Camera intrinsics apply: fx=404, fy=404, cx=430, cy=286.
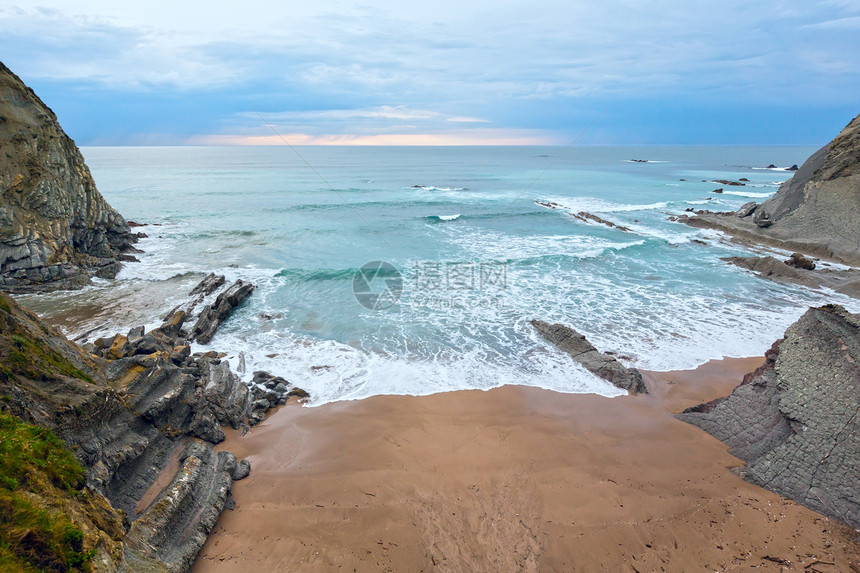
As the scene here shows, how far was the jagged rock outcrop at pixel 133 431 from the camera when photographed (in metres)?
5.24

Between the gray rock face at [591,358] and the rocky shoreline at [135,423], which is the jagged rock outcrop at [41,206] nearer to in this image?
the rocky shoreline at [135,423]

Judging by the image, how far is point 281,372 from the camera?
11.5 metres

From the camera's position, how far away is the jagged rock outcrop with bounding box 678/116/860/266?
23.0 metres

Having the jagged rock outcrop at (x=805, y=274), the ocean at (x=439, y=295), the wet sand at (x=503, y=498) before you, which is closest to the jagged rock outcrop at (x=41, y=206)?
the ocean at (x=439, y=295)

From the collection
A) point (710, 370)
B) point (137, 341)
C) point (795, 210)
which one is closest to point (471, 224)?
point (795, 210)

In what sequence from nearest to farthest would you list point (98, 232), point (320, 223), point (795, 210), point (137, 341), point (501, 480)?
1. point (501, 480)
2. point (137, 341)
3. point (98, 232)
4. point (795, 210)
5. point (320, 223)

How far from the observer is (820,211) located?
2527 centimetres

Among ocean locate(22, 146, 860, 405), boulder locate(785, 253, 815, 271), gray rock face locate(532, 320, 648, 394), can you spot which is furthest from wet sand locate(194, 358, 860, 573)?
boulder locate(785, 253, 815, 271)

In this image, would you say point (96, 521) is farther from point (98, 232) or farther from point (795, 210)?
point (795, 210)

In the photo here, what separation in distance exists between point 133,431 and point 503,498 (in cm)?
653

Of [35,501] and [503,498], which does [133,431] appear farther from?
[503,498]

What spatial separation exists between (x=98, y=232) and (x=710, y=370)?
27.5 m

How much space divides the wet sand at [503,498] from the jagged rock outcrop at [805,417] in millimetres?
362

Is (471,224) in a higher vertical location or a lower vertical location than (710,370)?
higher
